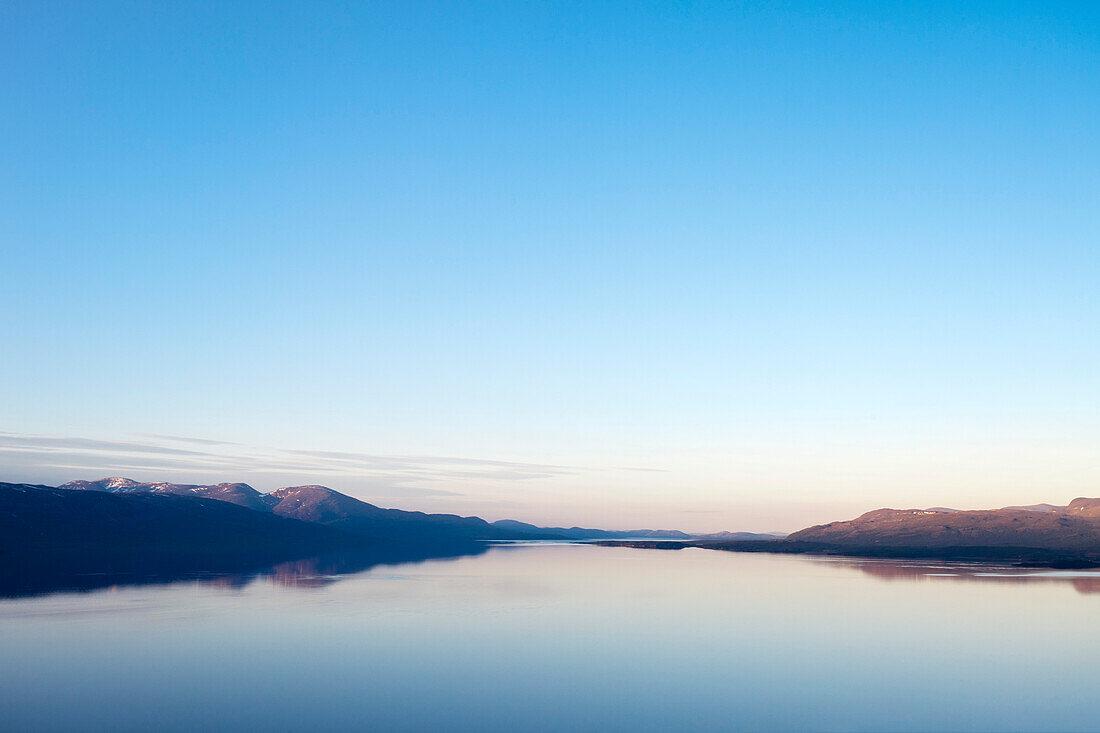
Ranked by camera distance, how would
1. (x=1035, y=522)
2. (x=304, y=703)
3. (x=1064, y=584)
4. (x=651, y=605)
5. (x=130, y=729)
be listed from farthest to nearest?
(x=1035, y=522) < (x=1064, y=584) < (x=651, y=605) < (x=304, y=703) < (x=130, y=729)

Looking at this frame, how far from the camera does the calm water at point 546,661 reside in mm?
21203

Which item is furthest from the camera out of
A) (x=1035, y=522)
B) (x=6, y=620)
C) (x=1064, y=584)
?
(x=1035, y=522)

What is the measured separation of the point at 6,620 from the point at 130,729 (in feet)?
81.9

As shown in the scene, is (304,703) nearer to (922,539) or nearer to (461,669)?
(461,669)

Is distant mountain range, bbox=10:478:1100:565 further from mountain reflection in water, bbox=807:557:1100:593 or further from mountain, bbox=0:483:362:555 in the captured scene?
mountain reflection in water, bbox=807:557:1100:593

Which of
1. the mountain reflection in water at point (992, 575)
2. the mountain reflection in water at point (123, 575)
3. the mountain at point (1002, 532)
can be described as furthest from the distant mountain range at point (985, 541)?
the mountain reflection in water at point (123, 575)

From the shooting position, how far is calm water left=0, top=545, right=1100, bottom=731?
2120cm

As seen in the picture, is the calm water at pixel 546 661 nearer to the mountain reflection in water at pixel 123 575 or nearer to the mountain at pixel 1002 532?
the mountain reflection in water at pixel 123 575

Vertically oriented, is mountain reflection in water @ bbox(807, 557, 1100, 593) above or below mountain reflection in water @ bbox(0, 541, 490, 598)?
above

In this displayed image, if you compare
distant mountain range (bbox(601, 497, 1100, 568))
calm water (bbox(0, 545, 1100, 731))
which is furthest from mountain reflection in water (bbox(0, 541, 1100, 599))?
distant mountain range (bbox(601, 497, 1100, 568))

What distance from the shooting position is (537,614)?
43.5 meters

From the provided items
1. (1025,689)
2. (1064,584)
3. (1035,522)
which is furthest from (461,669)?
(1035,522)

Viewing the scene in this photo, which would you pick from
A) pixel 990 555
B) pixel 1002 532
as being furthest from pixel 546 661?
pixel 1002 532

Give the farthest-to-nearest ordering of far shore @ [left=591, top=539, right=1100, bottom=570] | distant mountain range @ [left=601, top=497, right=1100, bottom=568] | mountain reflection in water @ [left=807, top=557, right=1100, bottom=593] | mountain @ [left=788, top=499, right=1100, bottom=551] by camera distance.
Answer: mountain @ [left=788, top=499, right=1100, bottom=551]
distant mountain range @ [left=601, top=497, right=1100, bottom=568]
far shore @ [left=591, top=539, right=1100, bottom=570]
mountain reflection in water @ [left=807, top=557, right=1100, bottom=593]
